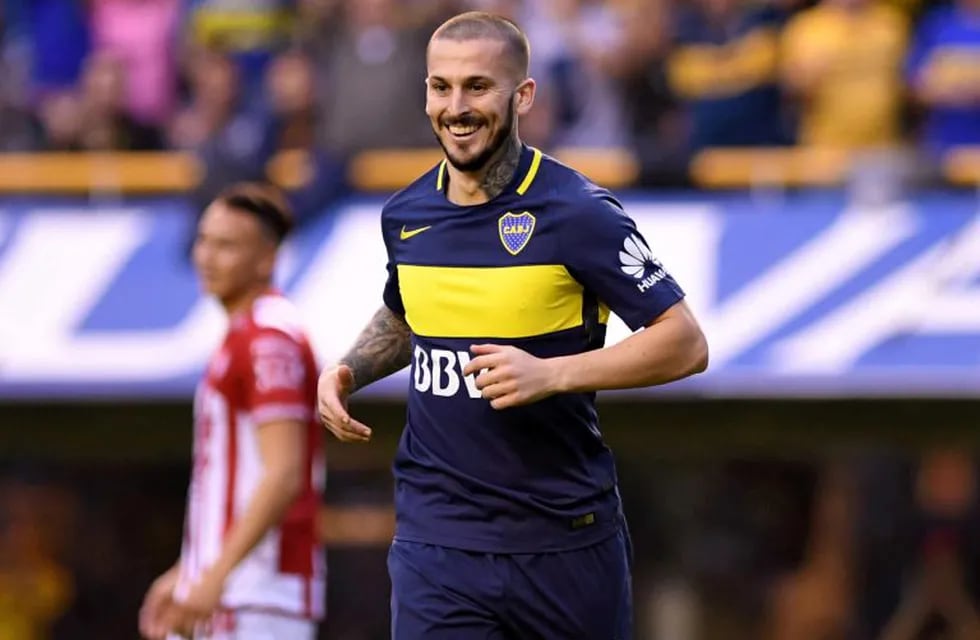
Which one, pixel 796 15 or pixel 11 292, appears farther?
pixel 796 15

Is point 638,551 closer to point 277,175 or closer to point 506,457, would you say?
point 277,175

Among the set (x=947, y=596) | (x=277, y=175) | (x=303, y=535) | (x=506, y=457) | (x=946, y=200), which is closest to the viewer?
(x=506, y=457)

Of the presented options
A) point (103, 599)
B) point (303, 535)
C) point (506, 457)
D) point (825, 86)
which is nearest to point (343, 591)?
point (103, 599)

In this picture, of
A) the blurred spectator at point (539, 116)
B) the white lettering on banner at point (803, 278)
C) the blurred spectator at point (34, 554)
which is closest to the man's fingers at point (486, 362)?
the white lettering on banner at point (803, 278)

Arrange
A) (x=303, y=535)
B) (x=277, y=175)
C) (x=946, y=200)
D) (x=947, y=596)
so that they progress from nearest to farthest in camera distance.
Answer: (x=303, y=535), (x=946, y=200), (x=277, y=175), (x=947, y=596)

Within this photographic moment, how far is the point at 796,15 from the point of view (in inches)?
450

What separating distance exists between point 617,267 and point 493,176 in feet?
1.34

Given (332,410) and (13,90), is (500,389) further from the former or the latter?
(13,90)

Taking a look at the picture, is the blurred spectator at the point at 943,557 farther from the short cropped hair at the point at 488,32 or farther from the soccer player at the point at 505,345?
the short cropped hair at the point at 488,32

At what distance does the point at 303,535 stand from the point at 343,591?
7.28 meters

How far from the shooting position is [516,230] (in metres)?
5.12

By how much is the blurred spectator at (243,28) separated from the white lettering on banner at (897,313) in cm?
430

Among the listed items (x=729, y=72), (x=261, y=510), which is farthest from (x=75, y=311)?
Answer: (x=261, y=510)

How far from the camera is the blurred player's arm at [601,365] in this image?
4742mm
